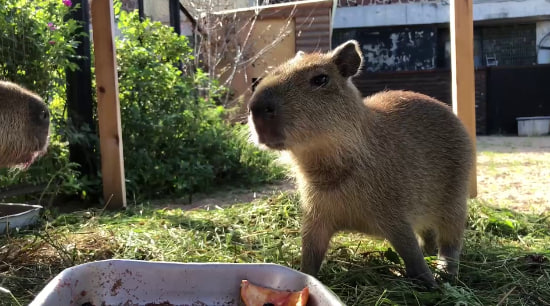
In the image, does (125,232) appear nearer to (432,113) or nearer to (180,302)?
(180,302)

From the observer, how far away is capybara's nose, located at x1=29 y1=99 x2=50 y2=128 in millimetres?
2898

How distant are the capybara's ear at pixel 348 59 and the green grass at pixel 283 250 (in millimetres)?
986

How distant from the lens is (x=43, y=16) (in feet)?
15.8

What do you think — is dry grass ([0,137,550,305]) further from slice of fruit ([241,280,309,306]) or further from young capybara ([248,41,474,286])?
slice of fruit ([241,280,309,306])

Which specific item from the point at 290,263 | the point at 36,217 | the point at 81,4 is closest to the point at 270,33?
the point at 81,4

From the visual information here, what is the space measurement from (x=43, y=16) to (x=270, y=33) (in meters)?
6.07

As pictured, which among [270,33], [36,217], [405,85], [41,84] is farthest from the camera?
[405,85]

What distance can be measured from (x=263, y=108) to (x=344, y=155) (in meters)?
0.48

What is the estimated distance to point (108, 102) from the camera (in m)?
4.76

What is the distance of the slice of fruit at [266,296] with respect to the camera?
A: 187 cm

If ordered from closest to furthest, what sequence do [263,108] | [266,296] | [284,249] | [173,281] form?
[266,296] → [173,281] → [263,108] → [284,249]

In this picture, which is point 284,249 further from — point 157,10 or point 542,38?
point 542,38

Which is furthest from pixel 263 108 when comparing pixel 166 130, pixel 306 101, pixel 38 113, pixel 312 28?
pixel 312 28

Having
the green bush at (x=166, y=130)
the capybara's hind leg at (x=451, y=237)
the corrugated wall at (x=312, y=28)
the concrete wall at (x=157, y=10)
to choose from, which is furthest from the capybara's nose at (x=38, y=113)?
the corrugated wall at (x=312, y=28)
